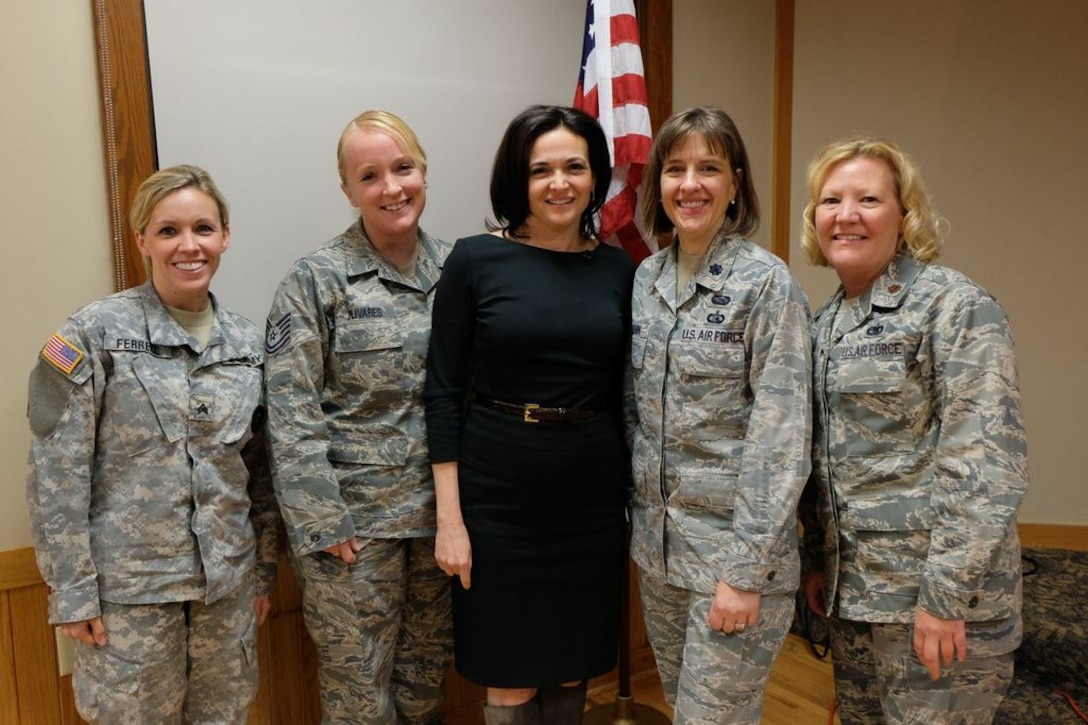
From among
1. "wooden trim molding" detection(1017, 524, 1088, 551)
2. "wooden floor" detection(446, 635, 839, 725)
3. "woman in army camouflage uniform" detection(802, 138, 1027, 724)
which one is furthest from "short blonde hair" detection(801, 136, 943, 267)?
"wooden trim molding" detection(1017, 524, 1088, 551)

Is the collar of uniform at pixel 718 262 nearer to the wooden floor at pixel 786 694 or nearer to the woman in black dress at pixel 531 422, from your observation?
the woman in black dress at pixel 531 422

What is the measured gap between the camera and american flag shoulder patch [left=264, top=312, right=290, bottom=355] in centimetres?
175

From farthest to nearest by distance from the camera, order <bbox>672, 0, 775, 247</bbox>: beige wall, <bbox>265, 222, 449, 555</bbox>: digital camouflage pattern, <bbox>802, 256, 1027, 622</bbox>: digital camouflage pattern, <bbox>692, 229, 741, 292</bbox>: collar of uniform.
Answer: <bbox>672, 0, 775, 247</bbox>: beige wall < <bbox>265, 222, 449, 555</bbox>: digital camouflage pattern < <bbox>692, 229, 741, 292</bbox>: collar of uniform < <bbox>802, 256, 1027, 622</bbox>: digital camouflage pattern

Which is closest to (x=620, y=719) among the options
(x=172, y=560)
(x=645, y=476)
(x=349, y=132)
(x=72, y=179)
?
(x=645, y=476)

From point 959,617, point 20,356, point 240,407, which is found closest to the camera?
point 959,617

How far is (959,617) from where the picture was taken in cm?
142

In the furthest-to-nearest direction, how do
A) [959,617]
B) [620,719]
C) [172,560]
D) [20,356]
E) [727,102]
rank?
[727,102] < [620,719] < [20,356] < [172,560] < [959,617]

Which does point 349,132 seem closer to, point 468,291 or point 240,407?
point 468,291

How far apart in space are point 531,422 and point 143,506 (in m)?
0.81

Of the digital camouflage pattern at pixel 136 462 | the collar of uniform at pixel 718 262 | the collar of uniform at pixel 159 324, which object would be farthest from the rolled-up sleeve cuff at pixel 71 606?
the collar of uniform at pixel 718 262

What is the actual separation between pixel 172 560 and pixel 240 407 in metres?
0.34

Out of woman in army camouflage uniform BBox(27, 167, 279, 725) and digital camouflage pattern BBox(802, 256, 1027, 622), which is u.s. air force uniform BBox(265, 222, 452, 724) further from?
digital camouflage pattern BBox(802, 256, 1027, 622)

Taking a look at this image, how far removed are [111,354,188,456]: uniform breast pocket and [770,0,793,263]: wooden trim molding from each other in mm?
2447

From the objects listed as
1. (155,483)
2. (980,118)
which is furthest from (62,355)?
(980,118)
